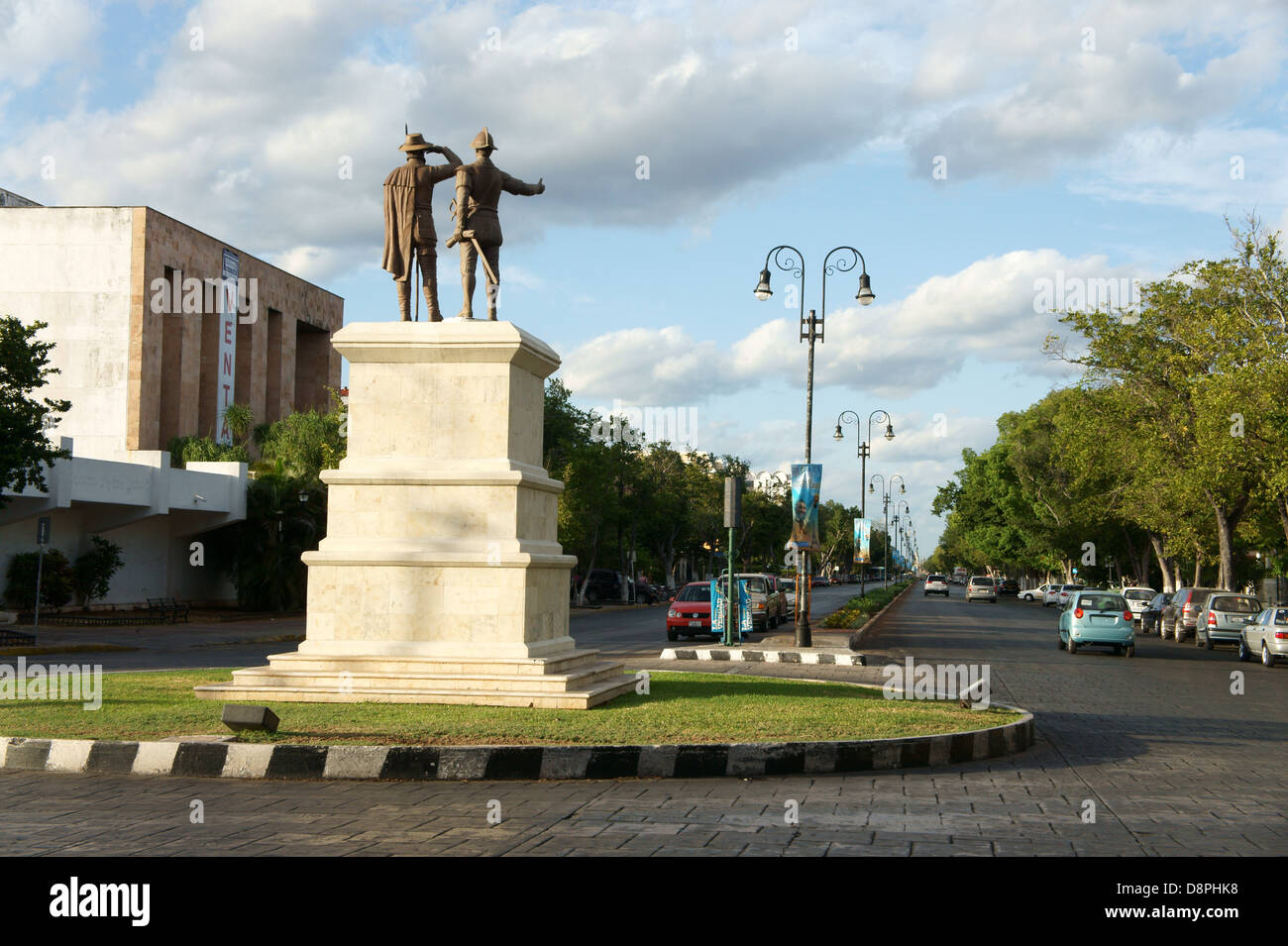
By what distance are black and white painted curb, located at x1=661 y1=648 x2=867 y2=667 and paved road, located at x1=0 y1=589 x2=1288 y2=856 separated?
979 cm

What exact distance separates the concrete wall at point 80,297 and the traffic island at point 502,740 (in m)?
38.4

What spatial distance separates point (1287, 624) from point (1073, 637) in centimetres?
442

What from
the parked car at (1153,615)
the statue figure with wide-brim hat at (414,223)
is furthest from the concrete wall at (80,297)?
the parked car at (1153,615)

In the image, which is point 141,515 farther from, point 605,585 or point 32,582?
point 605,585

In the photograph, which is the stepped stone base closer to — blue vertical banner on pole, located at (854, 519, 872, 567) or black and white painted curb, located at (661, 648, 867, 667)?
black and white painted curb, located at (661, 648, 867, 667)

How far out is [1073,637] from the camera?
27.7m

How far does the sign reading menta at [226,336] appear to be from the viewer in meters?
52.3

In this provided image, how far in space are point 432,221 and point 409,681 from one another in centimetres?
520

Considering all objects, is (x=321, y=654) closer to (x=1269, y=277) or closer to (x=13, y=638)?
(x=13, y=638)

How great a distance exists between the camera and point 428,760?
9.02 meters

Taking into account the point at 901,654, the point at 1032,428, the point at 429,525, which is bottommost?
the point at 901,654

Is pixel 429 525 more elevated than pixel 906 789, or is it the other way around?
pixel 429 525

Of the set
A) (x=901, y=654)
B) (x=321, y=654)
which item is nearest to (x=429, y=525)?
(x=321, y=654)

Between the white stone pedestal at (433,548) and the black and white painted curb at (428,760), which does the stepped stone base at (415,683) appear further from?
the black and white painted curb at (428,760)
